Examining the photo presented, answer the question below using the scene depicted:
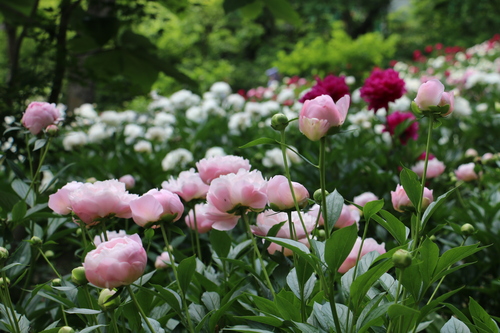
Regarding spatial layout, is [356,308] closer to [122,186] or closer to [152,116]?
[122,186]

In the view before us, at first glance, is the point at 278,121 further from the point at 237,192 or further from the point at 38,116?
the point at 38,116

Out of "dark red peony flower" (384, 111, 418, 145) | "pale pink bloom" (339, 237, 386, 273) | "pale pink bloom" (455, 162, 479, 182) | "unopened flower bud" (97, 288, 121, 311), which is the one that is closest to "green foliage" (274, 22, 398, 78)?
"dark red peony flower" (384, 111, 418, 145)

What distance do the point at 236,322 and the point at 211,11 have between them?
46.5 feet

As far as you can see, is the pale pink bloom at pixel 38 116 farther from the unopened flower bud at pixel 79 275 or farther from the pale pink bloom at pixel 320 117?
the pale pink bloom at pixel 320 117

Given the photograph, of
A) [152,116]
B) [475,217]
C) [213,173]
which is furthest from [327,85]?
[152,116]

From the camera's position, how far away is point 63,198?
1.01 metres

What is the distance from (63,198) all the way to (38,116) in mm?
424

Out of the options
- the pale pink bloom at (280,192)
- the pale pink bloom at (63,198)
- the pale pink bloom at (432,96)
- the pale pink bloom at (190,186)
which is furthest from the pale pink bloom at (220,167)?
the pale pink bloom at (432,96)

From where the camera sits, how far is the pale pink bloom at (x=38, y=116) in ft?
4.34

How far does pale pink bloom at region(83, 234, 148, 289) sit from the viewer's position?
764 mm

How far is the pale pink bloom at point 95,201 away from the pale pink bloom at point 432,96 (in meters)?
0.60

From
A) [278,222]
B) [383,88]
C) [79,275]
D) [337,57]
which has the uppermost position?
[79,275]

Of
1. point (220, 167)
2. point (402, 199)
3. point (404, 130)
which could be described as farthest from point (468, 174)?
point (220, 167)

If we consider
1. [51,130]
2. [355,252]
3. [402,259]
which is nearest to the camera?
[402,259]
